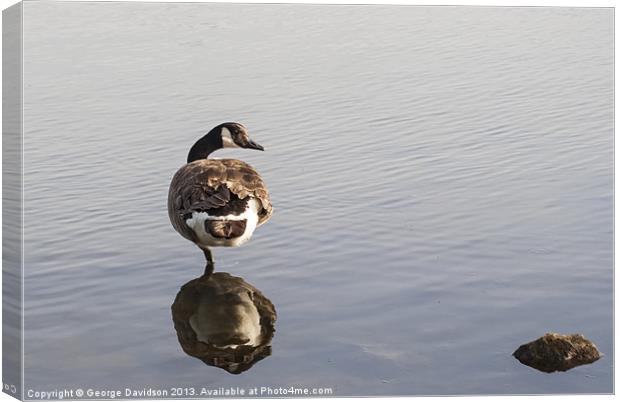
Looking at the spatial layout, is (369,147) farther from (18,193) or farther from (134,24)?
(18,193)

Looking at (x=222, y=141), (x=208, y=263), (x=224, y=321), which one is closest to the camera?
(x=224, y=321)

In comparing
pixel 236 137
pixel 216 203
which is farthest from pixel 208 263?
pixel 236 137

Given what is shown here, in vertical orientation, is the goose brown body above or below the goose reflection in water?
above

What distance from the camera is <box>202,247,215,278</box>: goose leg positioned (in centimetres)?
1175

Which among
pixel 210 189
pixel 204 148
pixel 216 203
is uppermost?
pixel 204 148

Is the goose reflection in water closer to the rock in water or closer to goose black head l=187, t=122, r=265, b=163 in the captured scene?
goose black head l=187, t=122, r=265, b=163

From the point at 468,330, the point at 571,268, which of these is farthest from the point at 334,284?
the point at 571,268

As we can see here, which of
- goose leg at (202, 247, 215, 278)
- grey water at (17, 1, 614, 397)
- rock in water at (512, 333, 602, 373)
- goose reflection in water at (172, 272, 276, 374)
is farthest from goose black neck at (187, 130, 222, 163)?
rock in water at (512, 333, 602, 373)

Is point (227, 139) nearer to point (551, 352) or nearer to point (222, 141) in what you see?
point (222, 141)

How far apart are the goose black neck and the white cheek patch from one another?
5 cm

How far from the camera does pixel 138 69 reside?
36.8 feet

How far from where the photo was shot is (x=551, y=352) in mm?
10234

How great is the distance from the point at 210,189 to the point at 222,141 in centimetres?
89

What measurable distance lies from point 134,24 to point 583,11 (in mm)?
3691
